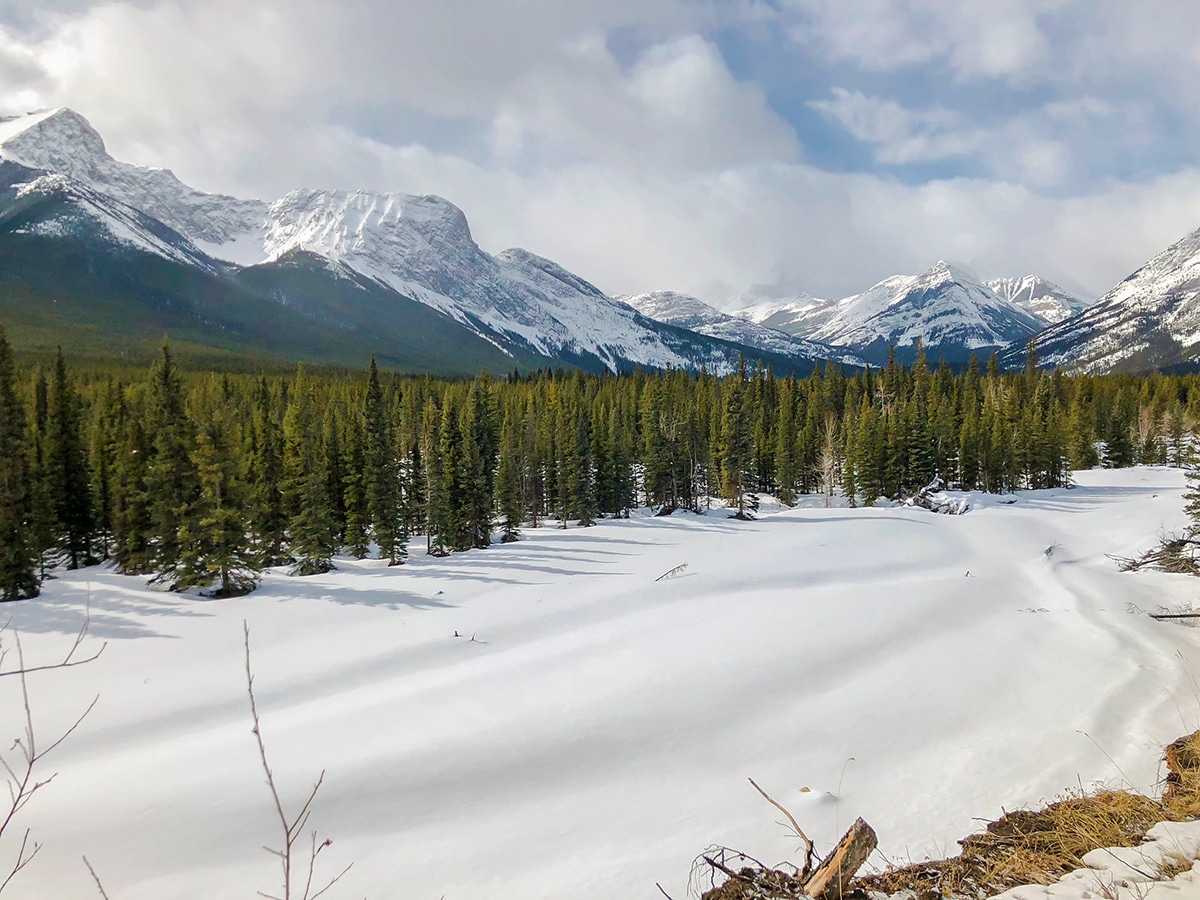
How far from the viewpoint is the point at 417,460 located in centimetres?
3919

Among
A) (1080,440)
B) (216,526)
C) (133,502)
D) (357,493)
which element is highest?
(1080,440)

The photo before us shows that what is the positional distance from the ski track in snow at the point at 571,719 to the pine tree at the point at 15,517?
1920 millimetres

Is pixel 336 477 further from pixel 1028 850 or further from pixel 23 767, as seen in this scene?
pixel 1028 850

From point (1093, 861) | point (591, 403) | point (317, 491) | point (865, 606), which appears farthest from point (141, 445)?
point (591, 403)

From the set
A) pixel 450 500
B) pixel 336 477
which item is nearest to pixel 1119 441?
pixel 450 500

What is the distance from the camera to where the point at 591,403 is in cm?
7450

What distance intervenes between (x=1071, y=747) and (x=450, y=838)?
33.3 ft

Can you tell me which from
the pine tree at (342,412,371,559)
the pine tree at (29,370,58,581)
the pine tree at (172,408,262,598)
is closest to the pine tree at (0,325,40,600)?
the pine tree at (29,370,58,581)

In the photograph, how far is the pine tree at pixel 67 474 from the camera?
30.6 m

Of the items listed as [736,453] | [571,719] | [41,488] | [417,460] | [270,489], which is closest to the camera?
[571,719]

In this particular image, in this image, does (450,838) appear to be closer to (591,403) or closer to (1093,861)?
(1093,861)

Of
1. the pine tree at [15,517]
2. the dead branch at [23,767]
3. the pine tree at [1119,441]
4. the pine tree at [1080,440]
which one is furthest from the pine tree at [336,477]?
the pine tree at [1119,441]

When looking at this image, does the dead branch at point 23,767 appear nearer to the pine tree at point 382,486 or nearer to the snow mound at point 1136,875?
the snow mound at point 1136,875

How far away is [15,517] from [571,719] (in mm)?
22727
